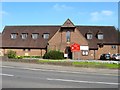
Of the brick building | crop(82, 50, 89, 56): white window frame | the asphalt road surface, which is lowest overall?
the asphalt road surface

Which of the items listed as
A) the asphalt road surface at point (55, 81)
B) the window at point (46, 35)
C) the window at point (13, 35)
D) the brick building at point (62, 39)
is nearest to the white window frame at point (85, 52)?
the brick building at point (62, 39)

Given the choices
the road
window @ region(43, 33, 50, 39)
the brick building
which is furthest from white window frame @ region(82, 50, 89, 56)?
the road

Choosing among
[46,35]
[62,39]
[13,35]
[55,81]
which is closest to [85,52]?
[62,39]

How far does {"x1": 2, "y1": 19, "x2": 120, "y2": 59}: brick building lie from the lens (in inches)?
2218

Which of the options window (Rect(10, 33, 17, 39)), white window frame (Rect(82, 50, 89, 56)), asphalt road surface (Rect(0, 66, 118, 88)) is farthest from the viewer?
window (Rect(10, 33, 17, 39))

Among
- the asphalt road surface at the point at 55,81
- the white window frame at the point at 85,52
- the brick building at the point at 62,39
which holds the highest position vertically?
the brick building at the point at 62,39

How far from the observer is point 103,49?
59.0m

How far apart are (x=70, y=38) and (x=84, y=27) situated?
767 centimetres

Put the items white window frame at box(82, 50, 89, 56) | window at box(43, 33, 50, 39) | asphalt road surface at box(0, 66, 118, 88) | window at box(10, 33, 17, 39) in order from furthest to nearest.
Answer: window at box(10, 33, 17, 39)
window at box(43, 33, 50, 39)
white window frame at box(82, 50, 89, 56)
asphalt road surface at box(0, 66, 118, 88)

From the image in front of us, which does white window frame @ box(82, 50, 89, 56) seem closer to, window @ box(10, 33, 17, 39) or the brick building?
the brick building

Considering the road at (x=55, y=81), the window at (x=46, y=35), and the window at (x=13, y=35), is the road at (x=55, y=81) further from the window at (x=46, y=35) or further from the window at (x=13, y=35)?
the window at (x=13, y=35)

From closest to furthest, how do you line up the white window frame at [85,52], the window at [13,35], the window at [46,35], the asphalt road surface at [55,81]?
the asphalt road surface at [55,81] < the white window frame at [85,52] < the window at [46,35] < the window at [13,35]

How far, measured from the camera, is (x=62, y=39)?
5656cm

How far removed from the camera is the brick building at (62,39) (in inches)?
2218
